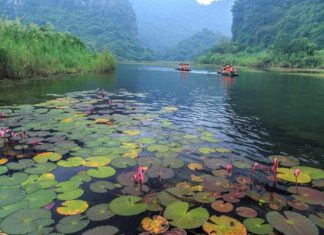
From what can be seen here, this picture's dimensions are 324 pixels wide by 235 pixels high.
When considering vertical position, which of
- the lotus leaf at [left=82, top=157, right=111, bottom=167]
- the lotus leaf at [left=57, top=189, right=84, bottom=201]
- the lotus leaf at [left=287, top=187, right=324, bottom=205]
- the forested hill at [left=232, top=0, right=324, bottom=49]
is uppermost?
the forested hill at [left=232, top=0, right=324, bottom=49]

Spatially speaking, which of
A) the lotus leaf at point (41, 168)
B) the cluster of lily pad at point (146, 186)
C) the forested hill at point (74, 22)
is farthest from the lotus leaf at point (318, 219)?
the forested hill at point (74, 22)

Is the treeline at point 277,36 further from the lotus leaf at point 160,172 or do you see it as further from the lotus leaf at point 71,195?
the lotus leaf at point 71,195

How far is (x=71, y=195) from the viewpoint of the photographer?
6.99m

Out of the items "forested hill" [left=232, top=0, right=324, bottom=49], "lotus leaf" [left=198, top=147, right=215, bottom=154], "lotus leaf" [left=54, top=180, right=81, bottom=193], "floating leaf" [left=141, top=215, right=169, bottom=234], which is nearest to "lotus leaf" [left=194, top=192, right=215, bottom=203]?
"floating leaf" [left=141, top=215, right=169, bottom=234]

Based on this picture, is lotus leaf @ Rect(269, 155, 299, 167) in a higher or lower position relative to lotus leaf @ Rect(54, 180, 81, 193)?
lower

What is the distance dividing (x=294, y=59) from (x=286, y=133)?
280ft

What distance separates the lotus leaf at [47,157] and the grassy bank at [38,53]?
19.7 meters

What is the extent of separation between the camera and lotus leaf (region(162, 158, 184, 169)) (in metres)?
8.96

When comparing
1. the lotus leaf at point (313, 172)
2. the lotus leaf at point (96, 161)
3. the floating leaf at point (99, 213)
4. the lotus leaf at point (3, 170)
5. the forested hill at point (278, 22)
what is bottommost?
the lotus leaf at point (313, 172)

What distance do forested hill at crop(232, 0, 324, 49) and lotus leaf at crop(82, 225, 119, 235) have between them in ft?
362

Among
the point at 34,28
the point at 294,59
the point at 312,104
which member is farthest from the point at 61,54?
the point at 294,59

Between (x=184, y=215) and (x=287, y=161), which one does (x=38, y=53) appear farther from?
(x=184, y=215)

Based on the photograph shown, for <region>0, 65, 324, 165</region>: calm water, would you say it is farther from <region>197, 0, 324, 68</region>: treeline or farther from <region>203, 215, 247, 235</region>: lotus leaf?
<region>197, 0, 324, 68</region>: treeline

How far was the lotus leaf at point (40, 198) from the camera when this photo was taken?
6492 mm
